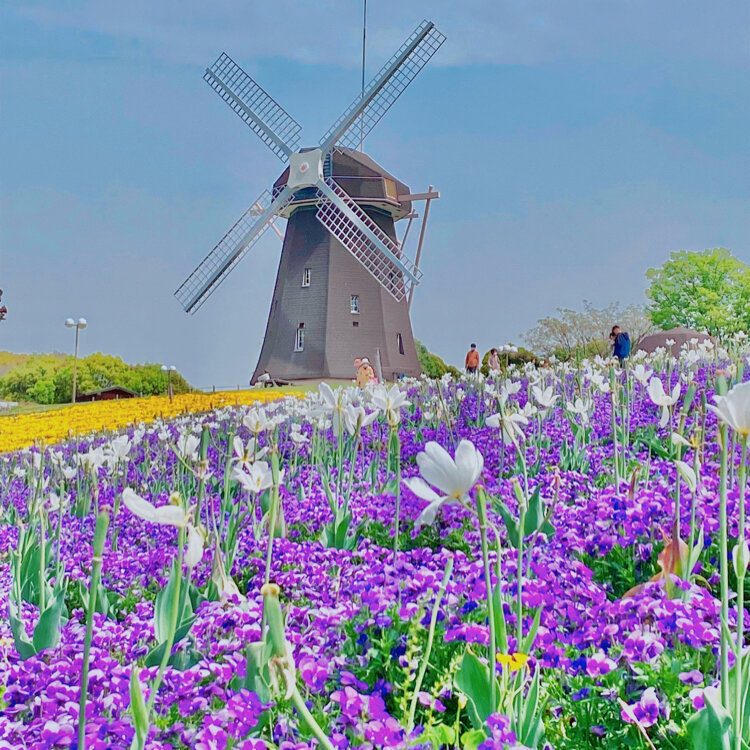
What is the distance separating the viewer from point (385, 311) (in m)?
23.3

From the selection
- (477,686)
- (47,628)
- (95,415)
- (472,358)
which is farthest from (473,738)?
(95,415)

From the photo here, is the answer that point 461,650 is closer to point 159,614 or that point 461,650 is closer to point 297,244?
point 159,614

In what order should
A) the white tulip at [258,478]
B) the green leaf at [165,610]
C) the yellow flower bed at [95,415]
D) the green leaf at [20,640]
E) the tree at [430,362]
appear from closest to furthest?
the green leaf at [165,610] → the white tulip at [258,478] → the green leaf at [20,640] → the yellow flower bed at [95,415] → the tree at [430,362]

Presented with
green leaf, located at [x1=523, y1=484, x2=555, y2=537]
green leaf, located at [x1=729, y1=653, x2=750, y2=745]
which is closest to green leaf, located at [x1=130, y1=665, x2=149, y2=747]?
green leaf, located at [x1=729, y1=653, x2=750, y2=745]

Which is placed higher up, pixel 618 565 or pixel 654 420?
pixel 654 420

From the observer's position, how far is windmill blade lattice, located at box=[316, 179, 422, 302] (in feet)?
69.2

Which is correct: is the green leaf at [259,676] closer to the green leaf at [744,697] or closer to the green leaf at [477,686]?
the green leaf at [477,686]

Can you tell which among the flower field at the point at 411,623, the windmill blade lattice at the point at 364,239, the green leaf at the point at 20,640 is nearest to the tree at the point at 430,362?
the windmill blade lattice at the point at 364,239

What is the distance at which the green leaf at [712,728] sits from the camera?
1.74m

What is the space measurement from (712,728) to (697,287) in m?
36.0

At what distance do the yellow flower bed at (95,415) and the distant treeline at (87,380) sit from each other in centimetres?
239

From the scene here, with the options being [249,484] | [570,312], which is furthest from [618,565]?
[570,312]

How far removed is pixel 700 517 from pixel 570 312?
34.2 metres

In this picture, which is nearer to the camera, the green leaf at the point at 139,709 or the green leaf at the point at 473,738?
the green leaf at the point at 139,709
